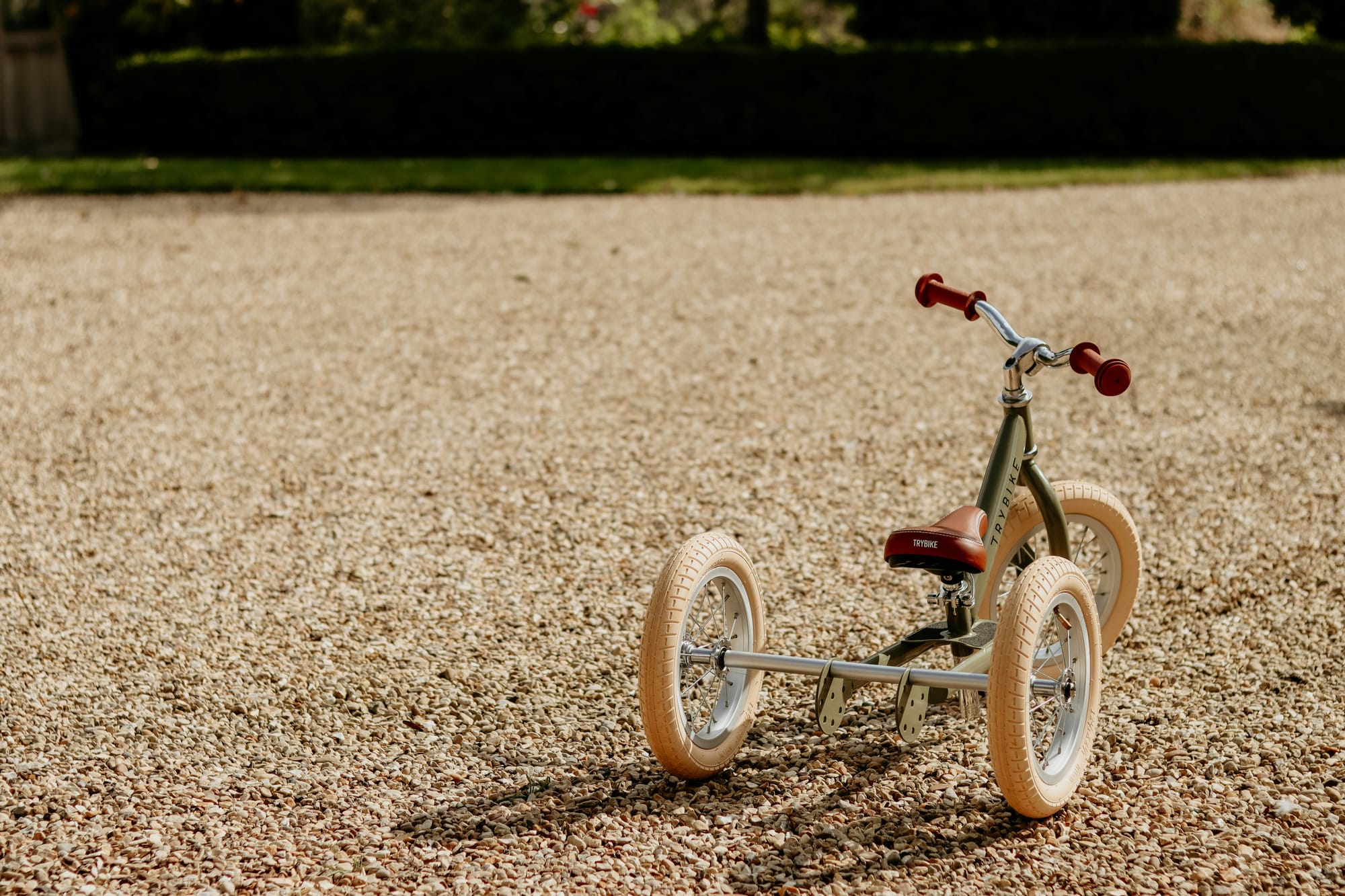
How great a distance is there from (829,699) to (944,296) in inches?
46.0

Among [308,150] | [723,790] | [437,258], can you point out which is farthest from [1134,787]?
[308,150]

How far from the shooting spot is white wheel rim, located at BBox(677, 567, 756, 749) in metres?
3.42

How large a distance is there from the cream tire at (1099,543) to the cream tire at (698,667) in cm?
72

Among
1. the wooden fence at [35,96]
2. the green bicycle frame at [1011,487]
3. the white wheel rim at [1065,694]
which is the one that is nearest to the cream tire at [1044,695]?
the white wheel rim at [1065,694]

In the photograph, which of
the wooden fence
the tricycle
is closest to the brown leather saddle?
the tricycle

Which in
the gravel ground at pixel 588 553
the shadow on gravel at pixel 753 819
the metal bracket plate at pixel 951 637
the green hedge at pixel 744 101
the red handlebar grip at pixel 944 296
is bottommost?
the shadow on gravel at pixel 753 819

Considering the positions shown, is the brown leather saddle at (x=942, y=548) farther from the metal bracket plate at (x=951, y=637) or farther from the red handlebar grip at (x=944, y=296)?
the red handlebar grip at (x=944, y=296)

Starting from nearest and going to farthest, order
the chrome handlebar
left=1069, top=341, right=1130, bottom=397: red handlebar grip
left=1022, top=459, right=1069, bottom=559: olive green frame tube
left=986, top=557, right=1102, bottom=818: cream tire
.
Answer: left=986, top=557, right=1102, bottom=818: cream tire → left=1069, top=341, right=1130, bottom=397: red handlebar grip → the chrome handlebar → left=1022, top=459, right=1069, bottom=559: olive green frame tube

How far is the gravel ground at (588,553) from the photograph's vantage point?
3.23 meters

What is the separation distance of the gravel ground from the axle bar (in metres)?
0.36

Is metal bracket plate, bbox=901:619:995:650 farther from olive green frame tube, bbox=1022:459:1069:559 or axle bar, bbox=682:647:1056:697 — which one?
olive green frame tube, bbox=1022:459:1069:559

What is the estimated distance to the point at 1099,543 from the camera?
3986 mm

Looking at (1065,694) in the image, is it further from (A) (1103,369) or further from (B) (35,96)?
(B) (35,96)

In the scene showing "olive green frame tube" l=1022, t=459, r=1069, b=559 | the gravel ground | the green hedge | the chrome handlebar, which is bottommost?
the gravel ground
